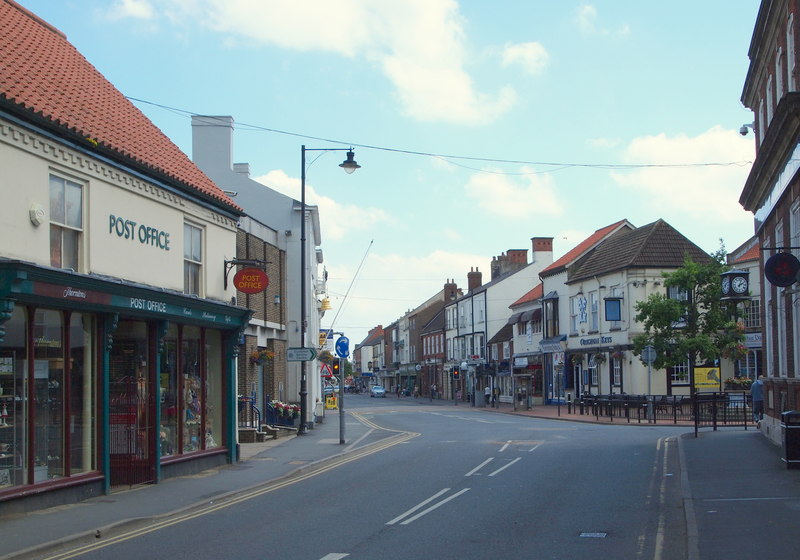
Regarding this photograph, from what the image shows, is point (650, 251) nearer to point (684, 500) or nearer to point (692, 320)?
point (692, 320)

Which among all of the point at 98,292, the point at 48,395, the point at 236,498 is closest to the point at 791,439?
the point at 236,498

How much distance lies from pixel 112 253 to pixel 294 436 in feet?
50.9

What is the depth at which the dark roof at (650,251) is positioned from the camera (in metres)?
48.9

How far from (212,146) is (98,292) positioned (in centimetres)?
2302

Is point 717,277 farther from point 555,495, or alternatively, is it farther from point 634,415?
point 555,495

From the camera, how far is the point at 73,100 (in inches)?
669

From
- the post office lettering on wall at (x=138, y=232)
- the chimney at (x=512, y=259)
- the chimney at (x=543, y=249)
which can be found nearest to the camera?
the post office lettering on wall at (x=138, y=232)

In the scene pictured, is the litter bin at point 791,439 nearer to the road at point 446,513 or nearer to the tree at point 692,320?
the road at point 446,513

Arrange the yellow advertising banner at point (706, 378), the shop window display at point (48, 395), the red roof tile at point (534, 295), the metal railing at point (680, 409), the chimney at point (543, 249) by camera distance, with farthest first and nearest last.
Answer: the chimney at point (543, 249)
the red roof tile at point (534, 295)
the yellow advertising banner at point (706, 378)
the metal railing at point (680, 409)
the shop window display at point (48, 395)

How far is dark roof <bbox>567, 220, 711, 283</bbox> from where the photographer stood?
48.9 meters

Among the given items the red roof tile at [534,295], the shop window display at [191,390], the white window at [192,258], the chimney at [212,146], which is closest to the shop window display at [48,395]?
the shop window display at [191,390]

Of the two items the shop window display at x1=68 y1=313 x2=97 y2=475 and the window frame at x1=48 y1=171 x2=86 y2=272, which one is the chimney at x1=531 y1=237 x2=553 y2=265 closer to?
the shop window display at x1=68 y1=313 x2=97 y2=475

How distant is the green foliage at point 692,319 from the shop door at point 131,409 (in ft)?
92.1

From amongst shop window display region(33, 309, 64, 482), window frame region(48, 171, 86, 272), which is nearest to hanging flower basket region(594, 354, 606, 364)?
window frame region(48, 171, 86, 272)
